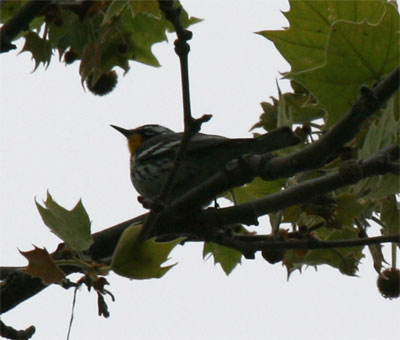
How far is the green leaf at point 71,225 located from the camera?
254 cm

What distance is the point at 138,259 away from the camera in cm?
249

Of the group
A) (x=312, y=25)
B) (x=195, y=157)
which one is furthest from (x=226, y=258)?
(x=312, y=25)

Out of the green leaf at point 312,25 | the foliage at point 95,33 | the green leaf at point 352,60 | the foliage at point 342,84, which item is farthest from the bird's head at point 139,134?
the green leaf at point 352,60

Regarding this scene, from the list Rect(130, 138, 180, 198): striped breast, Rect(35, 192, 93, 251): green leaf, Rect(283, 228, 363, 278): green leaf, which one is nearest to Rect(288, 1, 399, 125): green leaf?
Rect(283, 228, 363, 278): green leaf

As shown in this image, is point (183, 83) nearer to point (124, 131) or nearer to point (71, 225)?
point (71, 225)

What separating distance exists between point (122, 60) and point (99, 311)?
148 centimetres

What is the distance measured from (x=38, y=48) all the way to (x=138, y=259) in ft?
4.07

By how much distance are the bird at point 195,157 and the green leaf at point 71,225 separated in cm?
29

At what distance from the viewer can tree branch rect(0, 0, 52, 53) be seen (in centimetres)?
236

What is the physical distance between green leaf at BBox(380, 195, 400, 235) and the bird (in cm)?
47

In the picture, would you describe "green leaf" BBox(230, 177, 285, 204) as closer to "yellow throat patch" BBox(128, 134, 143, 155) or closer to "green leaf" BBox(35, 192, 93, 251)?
"green leaf" BBox(35, 192, 93, 251)

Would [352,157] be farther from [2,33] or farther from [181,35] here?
[2,33]

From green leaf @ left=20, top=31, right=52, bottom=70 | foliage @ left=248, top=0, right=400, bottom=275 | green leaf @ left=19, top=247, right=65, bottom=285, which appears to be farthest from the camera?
green leaf @ left=20, top=31, right=52, bottom=70

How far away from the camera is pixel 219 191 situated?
8.70 ft
